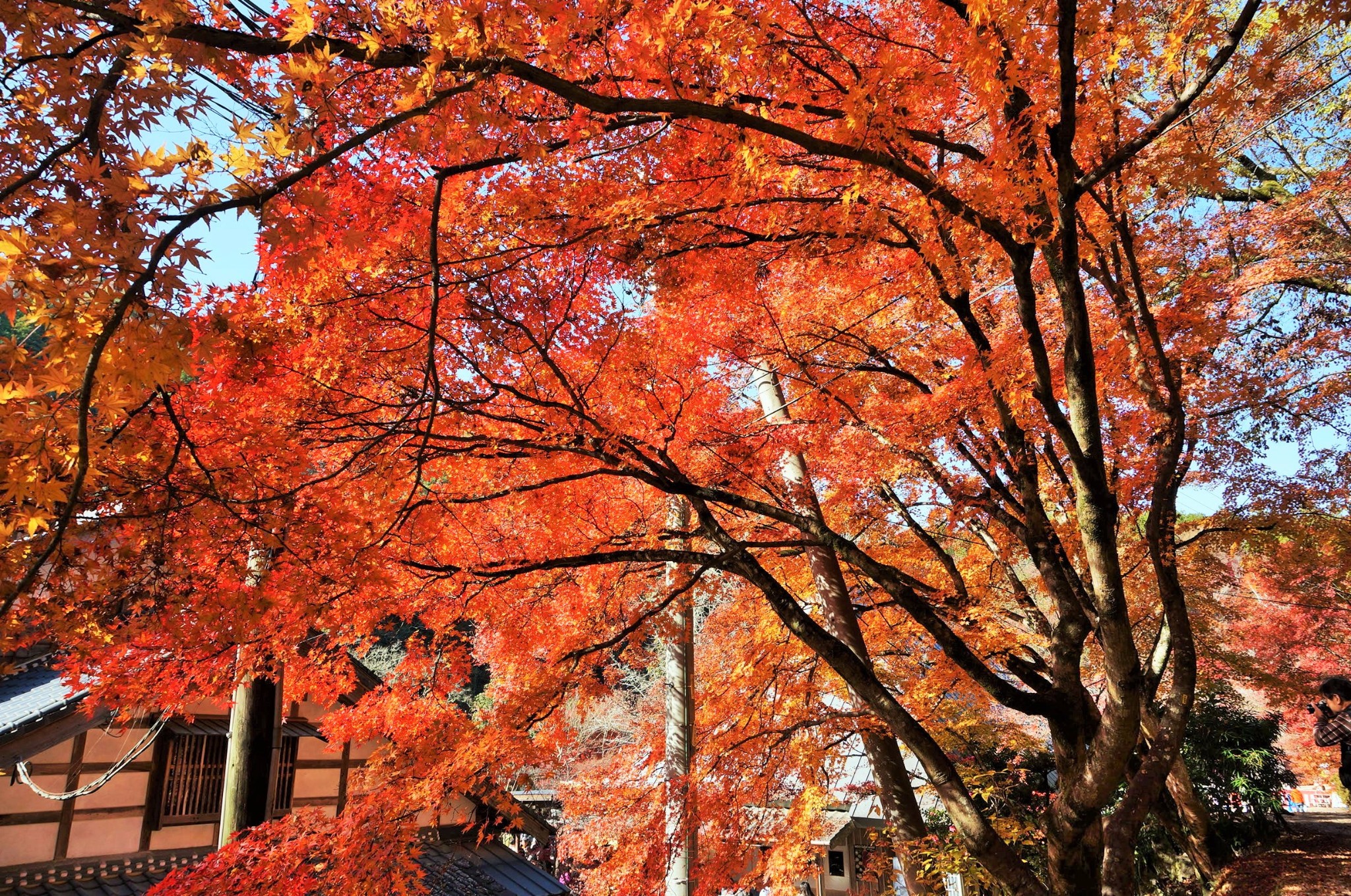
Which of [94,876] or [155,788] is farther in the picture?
[155,788]

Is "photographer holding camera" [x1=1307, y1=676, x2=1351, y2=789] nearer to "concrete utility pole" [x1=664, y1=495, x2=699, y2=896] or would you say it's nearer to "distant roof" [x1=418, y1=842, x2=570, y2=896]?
"concrete utility pole" [x1=664, y1=495, x2=699, y2=896]

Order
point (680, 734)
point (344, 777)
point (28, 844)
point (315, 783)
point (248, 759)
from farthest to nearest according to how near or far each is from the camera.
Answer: point (344, 777), point (315, 783), point (680, 734), point (28, 844), point (248, 759)

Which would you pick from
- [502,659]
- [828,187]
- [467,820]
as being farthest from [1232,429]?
[467,820]

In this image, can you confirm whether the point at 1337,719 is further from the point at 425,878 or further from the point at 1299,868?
the point at 425,878

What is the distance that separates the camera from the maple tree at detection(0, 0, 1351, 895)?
2.90 meters

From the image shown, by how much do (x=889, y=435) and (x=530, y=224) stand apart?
12.4 feet

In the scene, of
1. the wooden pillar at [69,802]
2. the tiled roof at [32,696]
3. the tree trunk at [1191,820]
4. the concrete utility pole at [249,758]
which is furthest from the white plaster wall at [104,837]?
the tree trunk at [1191,820]

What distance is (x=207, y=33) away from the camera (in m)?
2.52

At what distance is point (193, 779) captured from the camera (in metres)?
8.60

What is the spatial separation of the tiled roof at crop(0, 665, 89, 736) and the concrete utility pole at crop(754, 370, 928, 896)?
22.3 ft

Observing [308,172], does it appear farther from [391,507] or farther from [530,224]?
[391,507]

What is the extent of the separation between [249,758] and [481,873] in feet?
17.7

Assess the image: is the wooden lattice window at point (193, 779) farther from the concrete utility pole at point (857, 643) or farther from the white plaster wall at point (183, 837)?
the concrete utility pole at point (857, 643)

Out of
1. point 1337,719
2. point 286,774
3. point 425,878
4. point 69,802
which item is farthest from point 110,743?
point 1337,719
